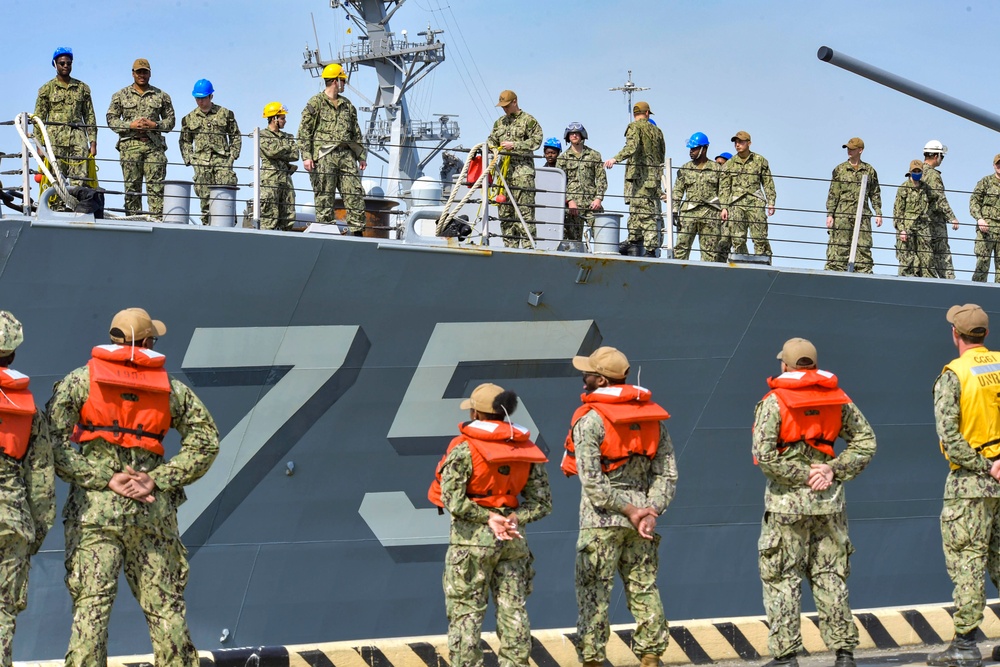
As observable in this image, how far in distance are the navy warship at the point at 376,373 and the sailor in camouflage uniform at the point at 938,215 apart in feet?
4.57

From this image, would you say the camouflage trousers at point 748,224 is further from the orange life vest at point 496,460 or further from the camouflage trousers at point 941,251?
the orange life vest at point 496,460

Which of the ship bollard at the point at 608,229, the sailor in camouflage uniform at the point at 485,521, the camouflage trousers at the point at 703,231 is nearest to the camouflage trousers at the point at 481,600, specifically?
the sailor in camouflage uniform at the point at 485,521

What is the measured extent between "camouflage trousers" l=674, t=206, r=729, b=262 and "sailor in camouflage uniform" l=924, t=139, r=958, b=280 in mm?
2157

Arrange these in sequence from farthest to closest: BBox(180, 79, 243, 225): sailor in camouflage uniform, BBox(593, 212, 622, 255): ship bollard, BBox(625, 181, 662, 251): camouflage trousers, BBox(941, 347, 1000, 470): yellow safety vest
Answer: BBox(625, 181, 662, 251): camouflage trousers, BBox(593, 212, 622, 255): ship bollard, BBox(180, 79, 243, 225): sailor in camouflage uniform, BBox(941, 347, 1000, 470): yellow safety vest

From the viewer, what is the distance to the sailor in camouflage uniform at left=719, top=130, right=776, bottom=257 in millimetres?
10133

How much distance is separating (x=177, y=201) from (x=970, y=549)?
18.3ft

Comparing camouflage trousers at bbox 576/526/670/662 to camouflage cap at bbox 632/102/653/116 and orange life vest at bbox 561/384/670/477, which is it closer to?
orange life vest at bbox 561/384/670/477

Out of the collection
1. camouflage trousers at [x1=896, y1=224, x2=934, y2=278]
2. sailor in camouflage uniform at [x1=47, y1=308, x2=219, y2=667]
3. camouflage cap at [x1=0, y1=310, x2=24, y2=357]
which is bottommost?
sailor in camouflage uniform at [x1=47, y1=308, x2=219, y2=667]

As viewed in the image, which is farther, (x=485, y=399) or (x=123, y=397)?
(x=485, y=399)

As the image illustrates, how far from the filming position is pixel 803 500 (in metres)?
5.93

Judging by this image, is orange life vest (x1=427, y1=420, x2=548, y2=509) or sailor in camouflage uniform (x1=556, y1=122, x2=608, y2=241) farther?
sailor in camouflage uniform (x1=556, y1=122, x2=608, y2=241)

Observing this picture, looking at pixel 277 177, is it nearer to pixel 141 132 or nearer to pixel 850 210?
pixel 141 132

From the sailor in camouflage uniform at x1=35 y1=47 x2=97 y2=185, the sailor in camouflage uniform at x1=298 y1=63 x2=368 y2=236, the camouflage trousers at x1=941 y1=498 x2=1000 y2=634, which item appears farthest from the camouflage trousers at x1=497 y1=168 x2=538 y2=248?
the camouflage trousers at x1=941 y1=498 x2=1000 y2=634

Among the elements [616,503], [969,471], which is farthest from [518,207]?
[969,471]
